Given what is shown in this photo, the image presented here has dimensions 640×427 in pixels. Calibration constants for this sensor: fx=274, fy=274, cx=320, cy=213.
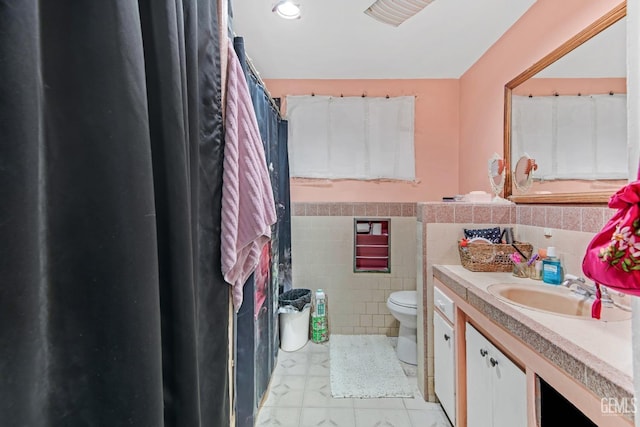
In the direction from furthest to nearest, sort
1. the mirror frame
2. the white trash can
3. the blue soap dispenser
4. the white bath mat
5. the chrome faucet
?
the white trash can
the white bath mat
the blue soap dispenser
the mirror frame
the chrome faucet

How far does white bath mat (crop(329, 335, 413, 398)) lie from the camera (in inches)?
73.2

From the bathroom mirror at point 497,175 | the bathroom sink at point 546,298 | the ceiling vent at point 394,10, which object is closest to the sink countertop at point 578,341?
the bathroom sink at point 546,298

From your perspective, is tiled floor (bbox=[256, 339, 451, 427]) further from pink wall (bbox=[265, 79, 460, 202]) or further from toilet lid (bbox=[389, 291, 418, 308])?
pink wall (bbox=[265, 79, 460, 202])

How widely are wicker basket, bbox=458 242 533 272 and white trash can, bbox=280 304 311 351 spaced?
142cm

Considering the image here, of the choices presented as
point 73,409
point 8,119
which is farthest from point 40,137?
point 73,409

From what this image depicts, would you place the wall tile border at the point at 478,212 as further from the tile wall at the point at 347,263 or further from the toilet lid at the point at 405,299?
the toilet lid at the point at 405,299

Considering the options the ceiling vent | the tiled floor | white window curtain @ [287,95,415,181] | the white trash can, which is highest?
the ceiling vent

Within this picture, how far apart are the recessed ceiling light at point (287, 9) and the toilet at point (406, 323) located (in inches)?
85.3

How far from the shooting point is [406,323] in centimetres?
215

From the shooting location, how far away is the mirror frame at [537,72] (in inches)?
47.3

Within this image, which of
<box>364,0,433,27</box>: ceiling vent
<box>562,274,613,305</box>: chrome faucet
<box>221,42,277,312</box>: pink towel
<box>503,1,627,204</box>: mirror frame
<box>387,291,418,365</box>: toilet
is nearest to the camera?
<box>221,42,277,312</box>: pink towel

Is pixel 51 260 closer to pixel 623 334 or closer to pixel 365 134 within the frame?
pixel 623 334

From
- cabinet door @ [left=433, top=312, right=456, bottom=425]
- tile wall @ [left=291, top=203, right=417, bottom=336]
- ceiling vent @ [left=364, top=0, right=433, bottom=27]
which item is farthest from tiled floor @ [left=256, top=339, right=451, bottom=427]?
ceiling vent @ [left=364, top=0, right=433, bottom=27]

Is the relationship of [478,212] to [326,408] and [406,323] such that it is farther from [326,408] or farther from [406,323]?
[326,408]
